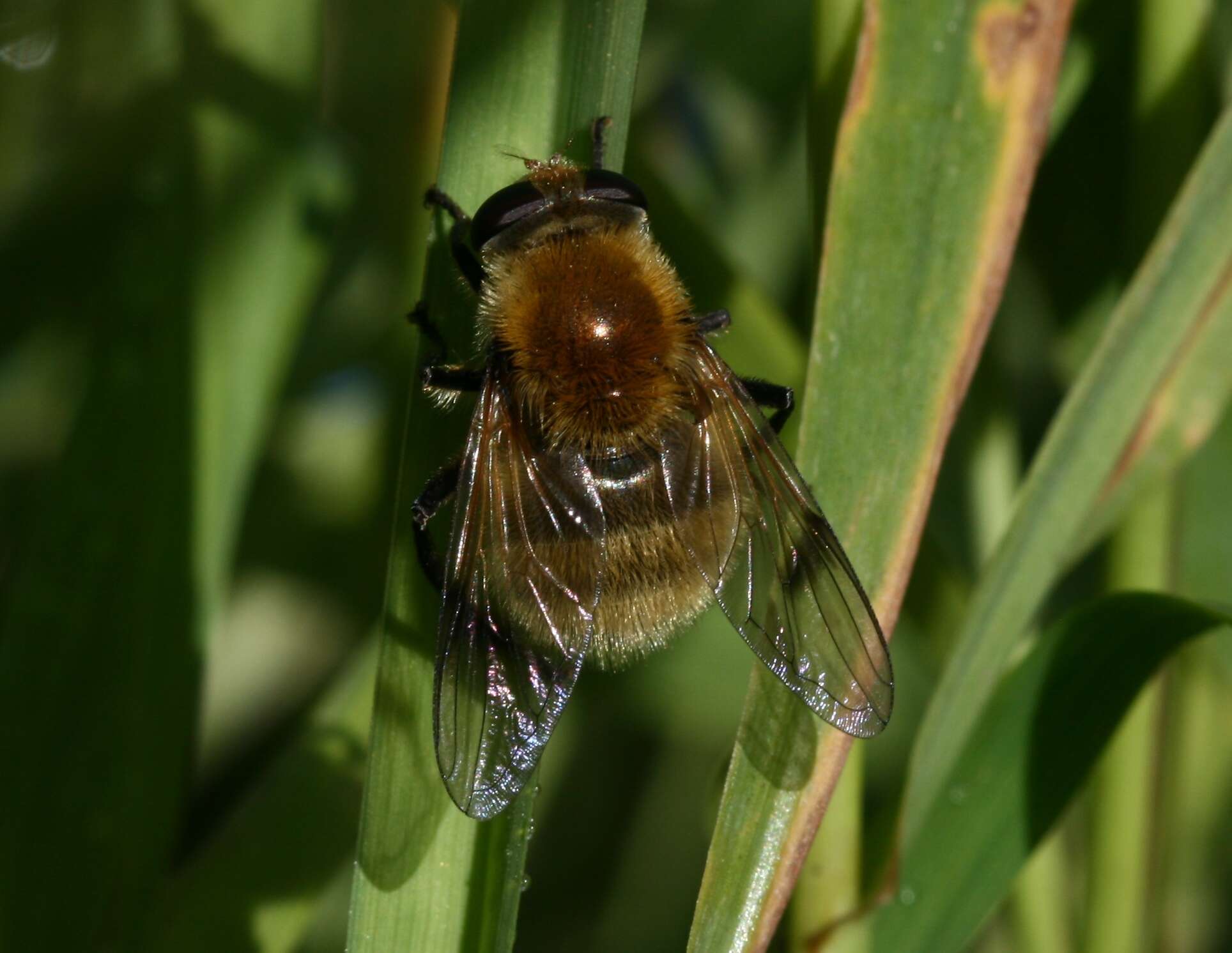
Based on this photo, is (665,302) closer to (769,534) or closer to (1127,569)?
(769,534)

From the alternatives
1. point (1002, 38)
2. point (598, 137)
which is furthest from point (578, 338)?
point (1002, 38)

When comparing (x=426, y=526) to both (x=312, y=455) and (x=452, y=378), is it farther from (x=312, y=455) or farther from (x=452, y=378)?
(x=312, y=455)

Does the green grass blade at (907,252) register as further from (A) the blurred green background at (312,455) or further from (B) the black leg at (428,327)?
(B) the black leg at (428,327)

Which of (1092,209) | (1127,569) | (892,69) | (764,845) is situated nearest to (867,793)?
(1127,569)

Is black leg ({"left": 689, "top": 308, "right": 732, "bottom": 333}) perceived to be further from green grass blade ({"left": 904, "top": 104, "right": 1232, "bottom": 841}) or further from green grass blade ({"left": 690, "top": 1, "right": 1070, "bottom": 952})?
green grass blade ({"left": 904, "top": 104, "right": 1232, "bottom": 841})

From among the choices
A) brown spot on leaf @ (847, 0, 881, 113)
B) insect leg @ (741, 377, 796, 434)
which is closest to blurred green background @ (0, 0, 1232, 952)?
insect leg @ (741, 377, 796, 434)
